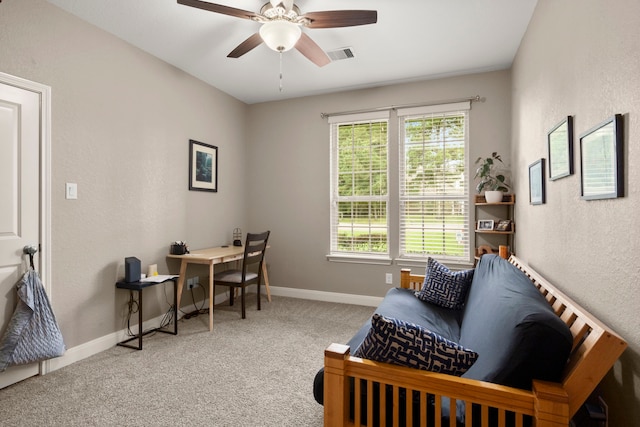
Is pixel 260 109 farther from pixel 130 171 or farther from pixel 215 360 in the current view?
pixel 215 360

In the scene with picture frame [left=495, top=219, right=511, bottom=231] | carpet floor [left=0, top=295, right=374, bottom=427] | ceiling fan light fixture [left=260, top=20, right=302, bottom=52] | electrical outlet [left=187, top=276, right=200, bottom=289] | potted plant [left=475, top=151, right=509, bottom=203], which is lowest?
carpet floor [left=0, top=295, right=374, bottom=427]

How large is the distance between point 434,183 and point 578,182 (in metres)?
2.20

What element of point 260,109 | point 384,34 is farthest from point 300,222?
point 384,34

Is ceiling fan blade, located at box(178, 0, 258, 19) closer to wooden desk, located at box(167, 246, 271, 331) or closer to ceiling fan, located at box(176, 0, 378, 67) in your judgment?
ceiling fan, located at box(176, 0, 378, 67)

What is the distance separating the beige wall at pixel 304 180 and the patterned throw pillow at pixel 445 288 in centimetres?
136

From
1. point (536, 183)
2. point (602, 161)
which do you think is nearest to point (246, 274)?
point (536, 183)

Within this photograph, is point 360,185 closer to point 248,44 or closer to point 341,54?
point 341,54

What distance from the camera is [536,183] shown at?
231 cm

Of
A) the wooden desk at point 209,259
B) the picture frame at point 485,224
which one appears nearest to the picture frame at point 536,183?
the picture frame at point 485,224

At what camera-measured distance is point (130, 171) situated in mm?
Answer: 3004

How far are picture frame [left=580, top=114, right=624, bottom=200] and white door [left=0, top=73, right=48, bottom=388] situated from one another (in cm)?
322

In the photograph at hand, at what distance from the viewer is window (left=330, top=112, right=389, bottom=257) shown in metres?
4.02

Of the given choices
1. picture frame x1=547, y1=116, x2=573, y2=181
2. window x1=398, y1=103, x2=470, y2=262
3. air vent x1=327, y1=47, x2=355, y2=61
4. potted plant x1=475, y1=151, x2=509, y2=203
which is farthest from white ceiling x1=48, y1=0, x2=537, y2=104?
picture frame x1=547, y1=116, x2=573, y2=181

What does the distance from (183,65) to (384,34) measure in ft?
6.71
